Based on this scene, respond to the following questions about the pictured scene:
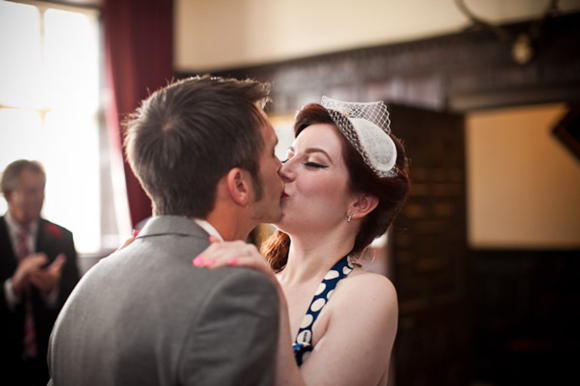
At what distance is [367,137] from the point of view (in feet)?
6.09

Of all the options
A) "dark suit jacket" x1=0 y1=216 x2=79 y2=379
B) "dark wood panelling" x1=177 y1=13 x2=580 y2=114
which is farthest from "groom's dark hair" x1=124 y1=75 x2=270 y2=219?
"dark wood panelling" x1=177 y1=13 x2=580 y2=114

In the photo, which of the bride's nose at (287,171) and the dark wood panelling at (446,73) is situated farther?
the dark wood panelling at (446,73)

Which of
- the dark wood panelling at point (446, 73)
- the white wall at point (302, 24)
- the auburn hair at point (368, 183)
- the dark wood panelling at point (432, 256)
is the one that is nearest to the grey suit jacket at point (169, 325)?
the auburn hair at point (368, 183)

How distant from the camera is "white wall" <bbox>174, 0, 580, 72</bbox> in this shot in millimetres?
5555

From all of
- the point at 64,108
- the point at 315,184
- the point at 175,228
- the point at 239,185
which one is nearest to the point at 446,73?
the point at 64,108

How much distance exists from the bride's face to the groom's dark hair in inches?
17.7

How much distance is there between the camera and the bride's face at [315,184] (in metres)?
1.85

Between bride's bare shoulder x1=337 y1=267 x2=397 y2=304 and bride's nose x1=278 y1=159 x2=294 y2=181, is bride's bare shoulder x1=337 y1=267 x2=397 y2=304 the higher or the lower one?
the lower one

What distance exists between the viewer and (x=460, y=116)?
17.1ft

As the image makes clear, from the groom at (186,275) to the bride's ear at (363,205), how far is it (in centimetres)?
47

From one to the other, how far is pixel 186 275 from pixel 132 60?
5768mm

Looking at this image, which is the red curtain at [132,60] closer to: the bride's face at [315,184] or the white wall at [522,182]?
the white wall at [522,182]

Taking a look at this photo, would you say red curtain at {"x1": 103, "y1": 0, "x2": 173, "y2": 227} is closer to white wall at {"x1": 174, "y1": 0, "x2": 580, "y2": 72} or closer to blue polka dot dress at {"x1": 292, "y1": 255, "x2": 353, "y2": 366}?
white wall at {"x1": 174, "y1": 0, "x2": 580, "y2": 72}

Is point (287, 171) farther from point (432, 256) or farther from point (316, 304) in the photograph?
point (432, 256)
